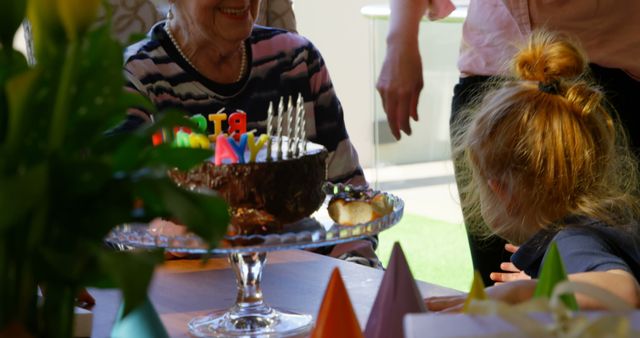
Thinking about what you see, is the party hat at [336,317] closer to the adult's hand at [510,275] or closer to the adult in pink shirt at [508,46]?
the adult's hand at [510,275]

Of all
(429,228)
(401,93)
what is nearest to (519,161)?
(401,93)

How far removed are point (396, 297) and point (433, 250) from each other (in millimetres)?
3725

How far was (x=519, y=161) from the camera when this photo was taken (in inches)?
64.8

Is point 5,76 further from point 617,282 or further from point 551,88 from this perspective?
point 551,88

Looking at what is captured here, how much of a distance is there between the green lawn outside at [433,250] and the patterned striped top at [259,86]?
208cm

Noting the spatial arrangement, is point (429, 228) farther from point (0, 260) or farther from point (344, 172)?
point (0, 260)

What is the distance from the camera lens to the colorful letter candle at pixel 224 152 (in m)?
1.38

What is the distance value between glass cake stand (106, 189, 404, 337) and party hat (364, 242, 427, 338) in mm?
220

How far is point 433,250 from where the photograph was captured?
15.5 ft

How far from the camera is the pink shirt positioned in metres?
A: 1.90

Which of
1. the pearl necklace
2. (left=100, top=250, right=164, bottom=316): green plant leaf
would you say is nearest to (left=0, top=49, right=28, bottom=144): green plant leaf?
(left=100, top=250, right=164, bottom=316): green plant leaf

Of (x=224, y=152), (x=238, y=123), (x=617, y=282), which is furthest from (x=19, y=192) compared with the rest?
(x=238, y=123)

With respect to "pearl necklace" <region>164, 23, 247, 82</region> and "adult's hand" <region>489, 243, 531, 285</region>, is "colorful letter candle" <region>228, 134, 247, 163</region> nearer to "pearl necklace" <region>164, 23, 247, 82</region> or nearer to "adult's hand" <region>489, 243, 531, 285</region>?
"adult's hand" <region>489, 243, 531, 285</region>

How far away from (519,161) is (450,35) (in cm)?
252
